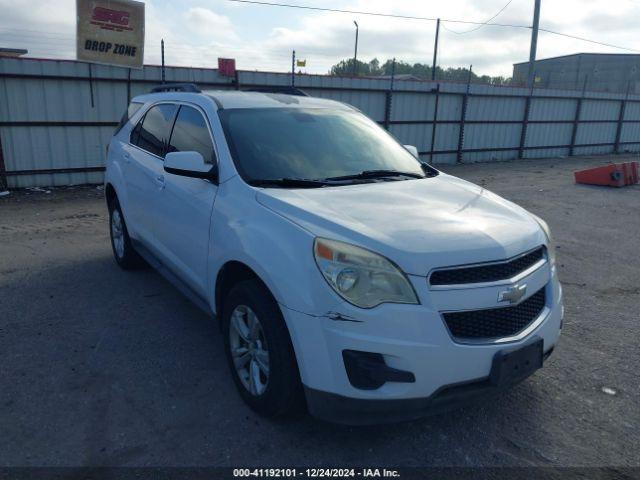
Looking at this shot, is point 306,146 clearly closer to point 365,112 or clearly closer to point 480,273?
point 480,273

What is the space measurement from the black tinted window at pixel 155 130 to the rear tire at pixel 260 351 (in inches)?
75.1

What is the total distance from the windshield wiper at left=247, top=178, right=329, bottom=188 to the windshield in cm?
3

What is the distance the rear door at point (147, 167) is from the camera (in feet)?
14.0

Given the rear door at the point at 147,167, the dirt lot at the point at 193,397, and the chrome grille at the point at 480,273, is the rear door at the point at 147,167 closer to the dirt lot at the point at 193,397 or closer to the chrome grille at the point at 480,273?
the dirt lot at the point at 193,397

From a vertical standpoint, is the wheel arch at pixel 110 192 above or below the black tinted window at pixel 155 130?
below

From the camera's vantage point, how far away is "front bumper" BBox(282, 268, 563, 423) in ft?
7.64

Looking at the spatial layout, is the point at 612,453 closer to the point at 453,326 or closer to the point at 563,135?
the point at 453,326

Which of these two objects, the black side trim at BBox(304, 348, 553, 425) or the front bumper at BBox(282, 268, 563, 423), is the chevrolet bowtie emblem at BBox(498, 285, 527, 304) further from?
the black side trim at BBox(304, 348, 553, 425)

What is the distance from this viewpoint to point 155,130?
4590 millimetres

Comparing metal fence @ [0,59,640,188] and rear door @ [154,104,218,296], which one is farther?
metal fence @ [0,59,640,188]

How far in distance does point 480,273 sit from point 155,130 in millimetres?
3267

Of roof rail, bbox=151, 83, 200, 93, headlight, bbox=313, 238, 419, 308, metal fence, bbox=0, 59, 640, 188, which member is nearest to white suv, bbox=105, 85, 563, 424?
headlight, bbox=313, 238, 419, 308

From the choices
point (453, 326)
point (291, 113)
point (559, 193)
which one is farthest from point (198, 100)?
point (559, 193)

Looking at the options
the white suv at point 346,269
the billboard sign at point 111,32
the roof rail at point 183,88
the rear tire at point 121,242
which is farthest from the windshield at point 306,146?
the billboard sign at point 111,32
